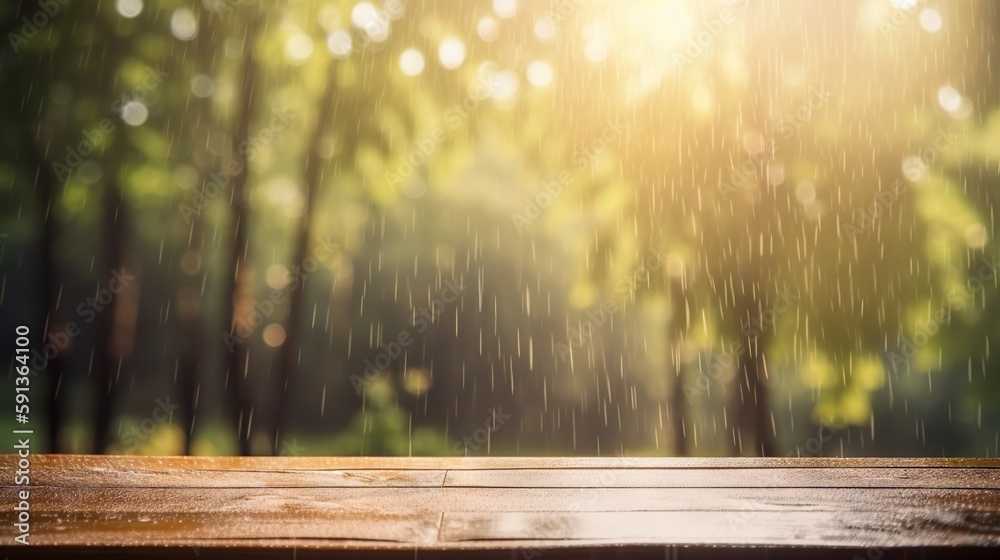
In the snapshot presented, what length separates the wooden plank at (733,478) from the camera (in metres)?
2.23

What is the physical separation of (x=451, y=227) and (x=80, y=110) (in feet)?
18.5

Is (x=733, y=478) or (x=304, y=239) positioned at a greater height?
(x=304, y=239)

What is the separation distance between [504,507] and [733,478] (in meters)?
0.92

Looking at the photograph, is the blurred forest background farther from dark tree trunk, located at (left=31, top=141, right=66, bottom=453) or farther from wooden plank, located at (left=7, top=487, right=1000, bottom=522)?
wooden plank, located at (left=7, top=487, right=1000, bottom=522)

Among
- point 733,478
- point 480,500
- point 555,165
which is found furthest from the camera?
point 555,165

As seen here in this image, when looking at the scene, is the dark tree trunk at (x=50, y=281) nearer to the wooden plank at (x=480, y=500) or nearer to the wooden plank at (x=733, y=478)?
the wooden plank at (x=480, y=500)

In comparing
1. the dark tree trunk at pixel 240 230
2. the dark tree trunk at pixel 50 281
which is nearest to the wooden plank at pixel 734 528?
the dark tree trunk at pixel 240 230

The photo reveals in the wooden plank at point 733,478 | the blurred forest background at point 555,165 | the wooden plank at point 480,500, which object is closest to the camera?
the wooden plank at point 480,500

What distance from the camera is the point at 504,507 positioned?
1.95 metres

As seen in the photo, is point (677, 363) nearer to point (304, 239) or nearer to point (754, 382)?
point (754, 382)

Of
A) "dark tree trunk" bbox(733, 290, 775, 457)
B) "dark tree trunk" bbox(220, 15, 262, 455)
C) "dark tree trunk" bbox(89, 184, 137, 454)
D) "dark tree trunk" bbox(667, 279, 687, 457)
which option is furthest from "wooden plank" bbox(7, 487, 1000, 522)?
"dark tree trunk" bbox(89, 184, 137, 454)

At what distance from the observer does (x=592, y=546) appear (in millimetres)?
1564

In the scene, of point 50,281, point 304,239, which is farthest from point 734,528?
point 50,281

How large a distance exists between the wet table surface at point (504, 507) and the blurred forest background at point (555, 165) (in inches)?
231
